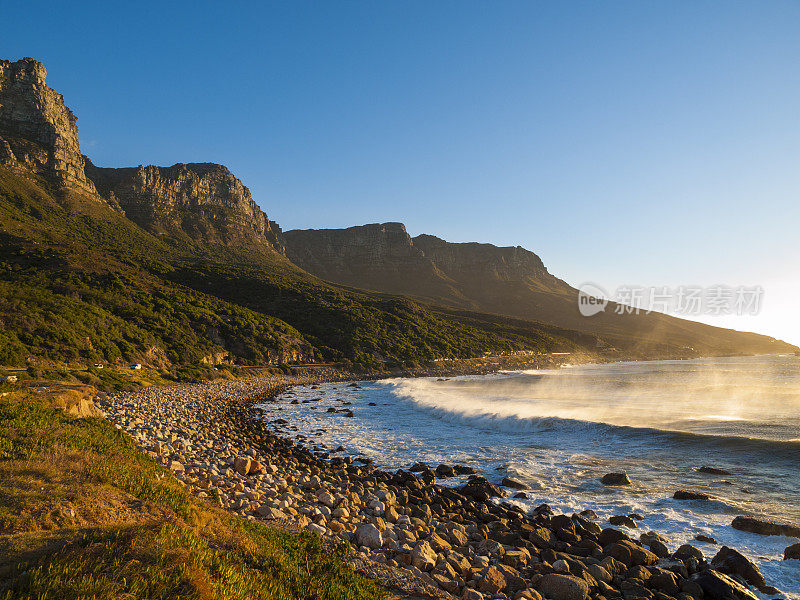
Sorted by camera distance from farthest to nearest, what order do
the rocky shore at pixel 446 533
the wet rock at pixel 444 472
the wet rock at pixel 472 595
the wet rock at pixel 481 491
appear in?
the wet rock at pixel 444 472 → the wet rock at pixel 481 491 → the rocky shore at pixel 446 533 → the wet rock at pixel 472 595

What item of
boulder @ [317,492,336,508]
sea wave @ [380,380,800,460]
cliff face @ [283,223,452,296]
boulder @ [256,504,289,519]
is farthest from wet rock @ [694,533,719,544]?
cliff face @ [283,223,452,296]

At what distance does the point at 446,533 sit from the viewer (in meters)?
8.86

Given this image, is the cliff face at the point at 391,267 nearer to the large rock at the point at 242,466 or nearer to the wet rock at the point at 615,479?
the wet rock at the point at 615,479

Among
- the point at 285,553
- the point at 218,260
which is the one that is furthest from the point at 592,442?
the point at 218,260

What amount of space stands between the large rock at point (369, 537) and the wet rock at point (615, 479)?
9.46 m

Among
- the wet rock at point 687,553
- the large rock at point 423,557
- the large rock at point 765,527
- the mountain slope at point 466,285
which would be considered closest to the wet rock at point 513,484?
the wet rock at point 687,553

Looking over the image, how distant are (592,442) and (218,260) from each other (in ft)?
324

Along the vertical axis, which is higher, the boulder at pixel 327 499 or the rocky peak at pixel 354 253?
the rocky peak at pixel 354 253

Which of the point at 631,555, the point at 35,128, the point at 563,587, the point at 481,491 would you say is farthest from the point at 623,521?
the point at 35,128

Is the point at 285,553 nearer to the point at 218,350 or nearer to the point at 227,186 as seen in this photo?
the point at 218,350

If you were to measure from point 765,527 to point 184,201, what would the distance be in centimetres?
14155

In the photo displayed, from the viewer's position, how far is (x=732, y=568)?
7848mm

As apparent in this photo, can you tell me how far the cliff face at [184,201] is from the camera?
107438 millimetres

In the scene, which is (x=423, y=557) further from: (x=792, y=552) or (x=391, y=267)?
(x=391, y=267)
